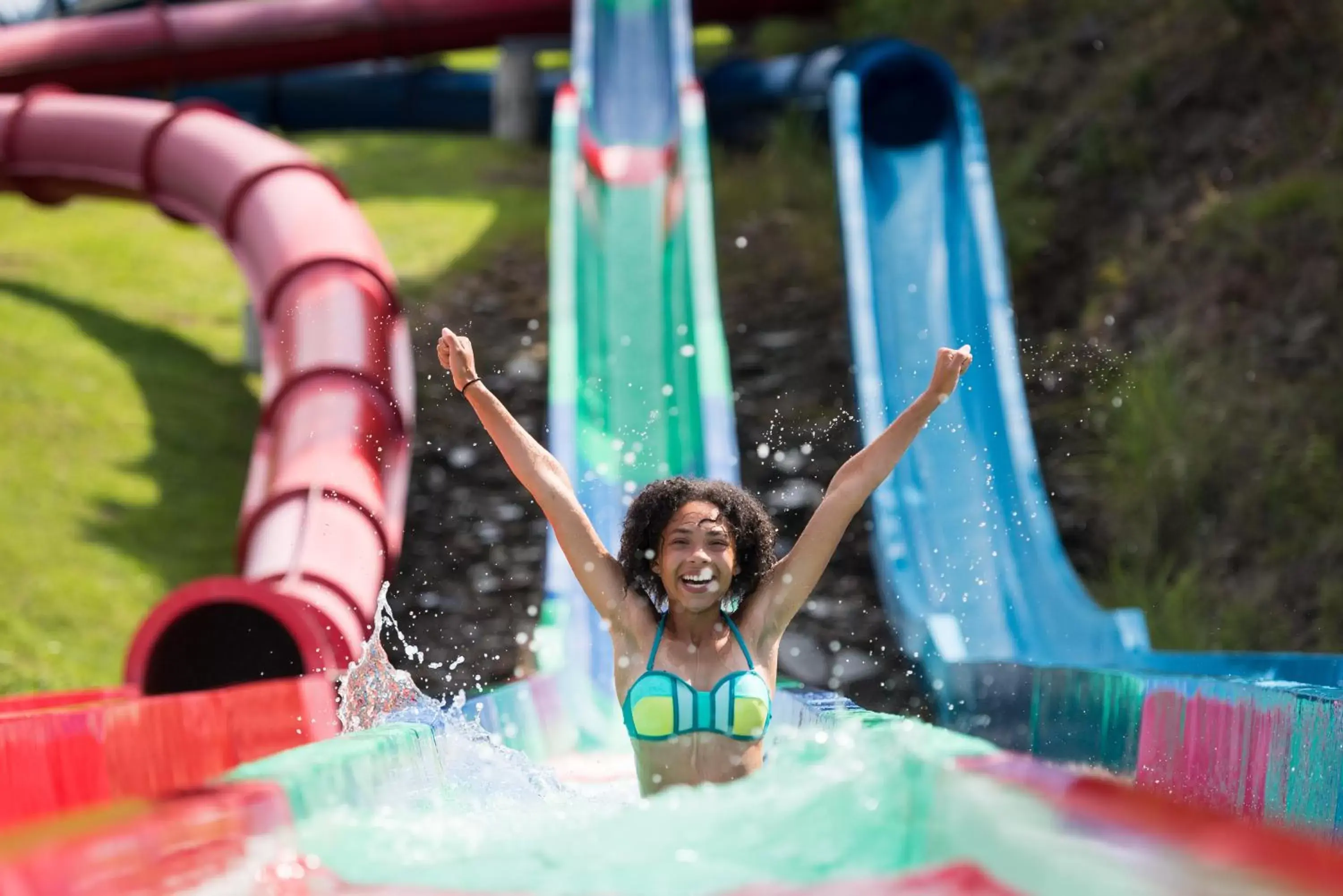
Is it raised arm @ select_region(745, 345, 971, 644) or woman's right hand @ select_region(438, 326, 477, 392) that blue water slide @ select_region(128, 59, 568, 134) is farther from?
raised arm @ select_region(745, 345, 971, 644)

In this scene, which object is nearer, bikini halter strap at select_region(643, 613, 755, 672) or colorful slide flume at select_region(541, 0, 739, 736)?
bikini halter strap at select_region(643, 613, 755, 672)

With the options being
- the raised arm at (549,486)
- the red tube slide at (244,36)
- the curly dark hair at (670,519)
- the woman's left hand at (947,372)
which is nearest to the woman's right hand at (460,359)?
the raised arm at (549,486)

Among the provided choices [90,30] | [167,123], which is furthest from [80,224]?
[167,123]

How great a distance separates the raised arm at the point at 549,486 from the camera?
3133mm

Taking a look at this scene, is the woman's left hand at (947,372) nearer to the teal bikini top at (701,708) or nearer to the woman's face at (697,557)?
the woman's face at (697,557)

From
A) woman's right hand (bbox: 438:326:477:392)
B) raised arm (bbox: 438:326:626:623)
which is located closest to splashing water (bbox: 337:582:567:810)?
raised arm (bbox: 438:326:626:623)

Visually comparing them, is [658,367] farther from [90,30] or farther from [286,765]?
[90,30]

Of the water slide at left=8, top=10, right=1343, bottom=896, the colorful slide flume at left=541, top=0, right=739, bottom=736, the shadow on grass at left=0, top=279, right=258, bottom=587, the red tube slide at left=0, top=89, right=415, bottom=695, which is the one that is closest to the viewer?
the water slide at left=8, top=10, right=1343, bottom=896

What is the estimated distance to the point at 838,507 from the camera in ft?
10.2

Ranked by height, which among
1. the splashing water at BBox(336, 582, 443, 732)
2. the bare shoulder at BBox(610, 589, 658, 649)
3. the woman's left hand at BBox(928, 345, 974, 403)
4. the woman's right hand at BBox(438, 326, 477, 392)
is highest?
the woman's right hand at BBox(438, 326, 477, 392)

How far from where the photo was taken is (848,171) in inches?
293

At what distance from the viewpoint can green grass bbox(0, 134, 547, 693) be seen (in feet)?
21.4

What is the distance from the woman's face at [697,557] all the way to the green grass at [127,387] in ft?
12.3

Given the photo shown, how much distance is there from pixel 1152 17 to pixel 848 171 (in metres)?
3.69
